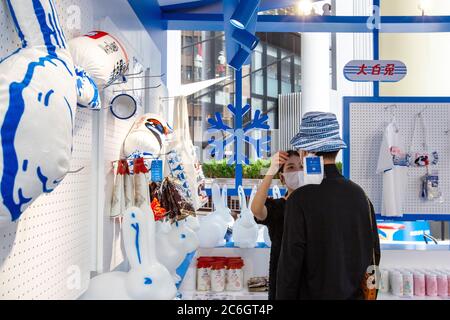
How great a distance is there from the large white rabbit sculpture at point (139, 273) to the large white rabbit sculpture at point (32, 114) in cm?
47

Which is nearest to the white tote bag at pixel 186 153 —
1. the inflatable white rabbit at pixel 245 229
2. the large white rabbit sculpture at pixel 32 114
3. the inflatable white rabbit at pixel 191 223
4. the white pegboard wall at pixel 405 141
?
the inflatable white rabbit at pixel 245 229

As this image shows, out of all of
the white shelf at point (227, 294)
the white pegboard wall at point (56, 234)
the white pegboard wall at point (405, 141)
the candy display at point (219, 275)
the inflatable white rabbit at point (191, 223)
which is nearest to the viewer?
the white pegboard wall at point (56, 234)

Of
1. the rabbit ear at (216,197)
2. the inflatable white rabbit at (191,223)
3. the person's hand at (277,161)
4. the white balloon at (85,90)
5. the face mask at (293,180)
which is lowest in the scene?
the inflatable white rabbit at (191,223)

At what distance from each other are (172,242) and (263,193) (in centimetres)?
53

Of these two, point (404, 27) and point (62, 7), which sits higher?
point (404, 27)

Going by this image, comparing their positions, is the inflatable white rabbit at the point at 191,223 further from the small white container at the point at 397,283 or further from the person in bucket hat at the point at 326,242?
the small white container at the point at 397,283

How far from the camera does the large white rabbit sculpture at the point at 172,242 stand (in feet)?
7.49

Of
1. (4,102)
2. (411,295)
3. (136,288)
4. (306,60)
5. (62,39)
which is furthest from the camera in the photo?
(306,60)

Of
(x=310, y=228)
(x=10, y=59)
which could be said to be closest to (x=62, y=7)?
(x=10, y=59)

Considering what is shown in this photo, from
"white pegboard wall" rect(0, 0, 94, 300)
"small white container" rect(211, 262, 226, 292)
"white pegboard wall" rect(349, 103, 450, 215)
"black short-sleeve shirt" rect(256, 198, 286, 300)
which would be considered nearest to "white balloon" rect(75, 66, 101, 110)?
"white pegboard wall" rect(0, 0, 94, 300)

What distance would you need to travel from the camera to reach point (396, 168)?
11.4 feet

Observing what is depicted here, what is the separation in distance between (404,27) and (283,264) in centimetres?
387

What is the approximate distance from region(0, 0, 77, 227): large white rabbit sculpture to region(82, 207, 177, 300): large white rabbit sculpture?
1.54 ft
